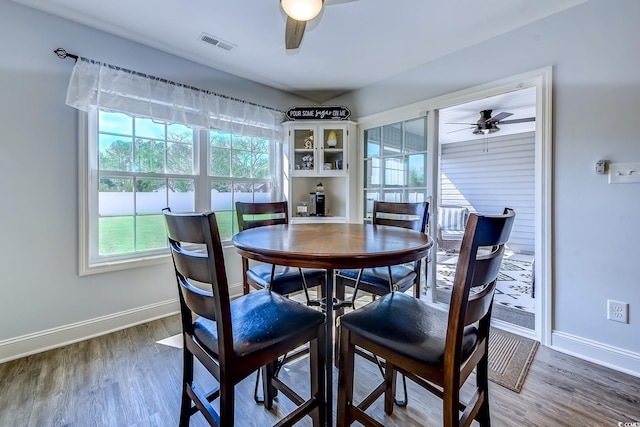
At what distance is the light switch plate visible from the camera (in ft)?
5.71

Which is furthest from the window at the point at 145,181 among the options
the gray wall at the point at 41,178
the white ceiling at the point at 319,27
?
the white ceiling at the point at 319,27

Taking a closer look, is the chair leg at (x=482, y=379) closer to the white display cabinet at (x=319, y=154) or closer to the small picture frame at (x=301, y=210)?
the white display cabinet at (x=319, y=154)

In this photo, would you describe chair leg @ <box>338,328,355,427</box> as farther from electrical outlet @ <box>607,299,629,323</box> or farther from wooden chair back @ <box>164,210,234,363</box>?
electrical outlet @ <box>607,299,629,323</box>

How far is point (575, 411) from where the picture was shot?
57.1 inches

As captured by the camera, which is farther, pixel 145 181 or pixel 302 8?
pixel 145 181

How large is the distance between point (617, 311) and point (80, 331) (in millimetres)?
3786

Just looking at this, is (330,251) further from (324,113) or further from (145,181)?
(324,113)

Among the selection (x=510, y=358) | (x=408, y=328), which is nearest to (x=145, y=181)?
(x=408, y=328)

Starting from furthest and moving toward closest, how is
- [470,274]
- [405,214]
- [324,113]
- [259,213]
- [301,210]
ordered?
[301,210], [324,113], [259,213], [405,214], [470,274]

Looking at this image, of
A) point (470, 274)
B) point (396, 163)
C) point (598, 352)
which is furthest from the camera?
point (396, 163)

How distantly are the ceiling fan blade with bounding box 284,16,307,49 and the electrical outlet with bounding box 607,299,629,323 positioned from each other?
105 inches

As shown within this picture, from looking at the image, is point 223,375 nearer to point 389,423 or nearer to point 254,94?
point 389,423

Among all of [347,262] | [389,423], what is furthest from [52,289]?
[389,423]

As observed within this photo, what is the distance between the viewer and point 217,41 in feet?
7.88
